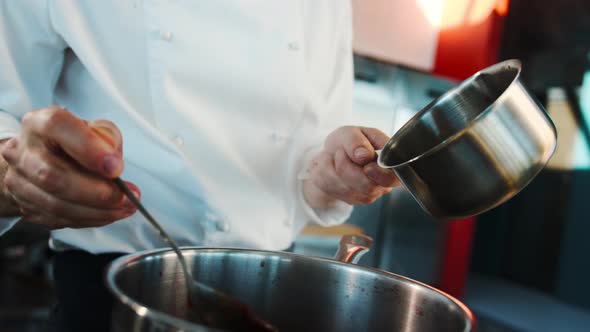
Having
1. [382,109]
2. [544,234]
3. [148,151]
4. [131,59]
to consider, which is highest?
[131,59]

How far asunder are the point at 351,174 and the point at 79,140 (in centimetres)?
37

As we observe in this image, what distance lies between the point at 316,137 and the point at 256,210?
6.5 inches

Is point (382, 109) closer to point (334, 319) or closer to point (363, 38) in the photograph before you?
point (363, 38)

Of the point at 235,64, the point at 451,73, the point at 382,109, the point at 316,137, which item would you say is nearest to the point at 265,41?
the point at 235,64

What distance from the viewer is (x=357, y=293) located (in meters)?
0.46

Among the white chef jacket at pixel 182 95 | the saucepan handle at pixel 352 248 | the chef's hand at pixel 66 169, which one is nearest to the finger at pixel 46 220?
the chef's hand at pixel 66 169

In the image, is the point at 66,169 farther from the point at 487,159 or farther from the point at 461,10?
the point at 461,10

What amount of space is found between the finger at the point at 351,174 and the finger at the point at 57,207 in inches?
12.1

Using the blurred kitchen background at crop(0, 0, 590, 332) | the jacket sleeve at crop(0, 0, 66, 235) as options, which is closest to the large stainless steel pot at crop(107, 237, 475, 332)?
the jacket sleeve at crop(0, 0, 66, 235)

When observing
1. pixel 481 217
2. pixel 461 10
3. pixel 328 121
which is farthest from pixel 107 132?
pixel 481 217

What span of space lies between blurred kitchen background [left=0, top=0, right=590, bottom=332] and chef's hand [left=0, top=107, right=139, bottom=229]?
3.68 feet

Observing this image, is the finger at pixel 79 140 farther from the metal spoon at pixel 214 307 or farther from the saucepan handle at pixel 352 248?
the saucepan handle at pixel 352 248

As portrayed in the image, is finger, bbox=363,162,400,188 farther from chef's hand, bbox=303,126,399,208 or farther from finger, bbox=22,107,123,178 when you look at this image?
finger, bbox=22,107,123,178

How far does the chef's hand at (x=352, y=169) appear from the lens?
0.61m
